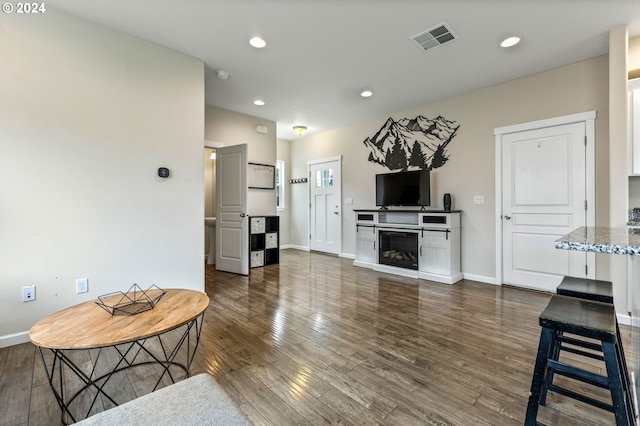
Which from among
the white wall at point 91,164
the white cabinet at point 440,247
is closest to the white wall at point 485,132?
the white cabinet at point 440,247

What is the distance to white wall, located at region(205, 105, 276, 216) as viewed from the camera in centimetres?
474

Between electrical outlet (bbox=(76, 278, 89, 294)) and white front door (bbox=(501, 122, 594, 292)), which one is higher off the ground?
white front door (bbox=(501, 122, 594, 292))

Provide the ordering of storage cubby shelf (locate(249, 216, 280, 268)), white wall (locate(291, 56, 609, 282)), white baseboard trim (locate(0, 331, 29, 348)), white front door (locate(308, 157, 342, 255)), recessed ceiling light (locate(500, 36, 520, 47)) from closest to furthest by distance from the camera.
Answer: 1. white baseboard trim (locate(0, 331, 29, 348))
2. recessed ceiling light (locate(500, 36, 520, 47))
3. white wall (locate(291, 56, 609, 282))
4. storage cubby shelf (locate(249, 216, 280, 268))
5. white front door (locate(308, 157, 342, 255))

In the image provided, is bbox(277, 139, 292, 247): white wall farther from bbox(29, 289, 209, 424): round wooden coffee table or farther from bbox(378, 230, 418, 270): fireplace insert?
bbox(29, 289, 209, 424): round wooden coffee table

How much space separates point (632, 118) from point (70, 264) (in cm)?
532

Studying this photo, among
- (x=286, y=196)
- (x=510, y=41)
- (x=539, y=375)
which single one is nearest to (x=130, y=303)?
(x=539, y=375)

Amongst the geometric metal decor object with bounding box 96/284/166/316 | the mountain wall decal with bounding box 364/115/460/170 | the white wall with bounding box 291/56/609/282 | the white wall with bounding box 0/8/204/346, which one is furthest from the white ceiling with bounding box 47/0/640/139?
the geometric metal decor object with bounding box 96/284/166/316

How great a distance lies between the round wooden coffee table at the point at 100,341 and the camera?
1.20 meters

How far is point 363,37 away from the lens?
279 cm

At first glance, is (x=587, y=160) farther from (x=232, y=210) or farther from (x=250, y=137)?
(x=250, y=137)

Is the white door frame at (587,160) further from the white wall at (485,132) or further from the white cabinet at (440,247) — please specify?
the white cabinet at (440,247)

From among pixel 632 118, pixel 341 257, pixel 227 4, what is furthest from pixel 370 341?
pixel 341 257

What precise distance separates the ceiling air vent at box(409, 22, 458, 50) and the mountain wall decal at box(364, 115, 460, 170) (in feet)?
5.48

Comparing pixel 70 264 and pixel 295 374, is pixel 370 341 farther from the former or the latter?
pixel 70 264
